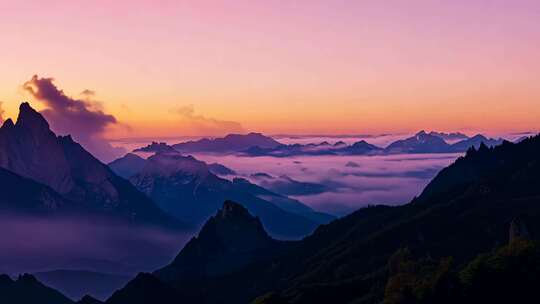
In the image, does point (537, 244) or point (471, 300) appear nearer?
point (471, 300)

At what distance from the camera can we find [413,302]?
161250mm

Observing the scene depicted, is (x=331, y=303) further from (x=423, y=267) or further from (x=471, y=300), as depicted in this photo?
(x=471, y=300)

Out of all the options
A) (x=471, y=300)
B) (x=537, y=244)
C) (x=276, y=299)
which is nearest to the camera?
(x=471, y=300)

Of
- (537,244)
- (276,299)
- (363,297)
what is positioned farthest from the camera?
(363,297)

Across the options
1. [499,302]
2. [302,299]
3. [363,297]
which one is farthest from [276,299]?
[499,302]

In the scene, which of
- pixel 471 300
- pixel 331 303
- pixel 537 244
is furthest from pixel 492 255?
pixel 331 303

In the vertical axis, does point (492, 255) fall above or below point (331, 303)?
above

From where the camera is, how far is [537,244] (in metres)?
185

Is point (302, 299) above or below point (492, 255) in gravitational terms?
below

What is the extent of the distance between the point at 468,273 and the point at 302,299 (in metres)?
47.2

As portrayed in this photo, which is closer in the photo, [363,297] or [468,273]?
[468,273]

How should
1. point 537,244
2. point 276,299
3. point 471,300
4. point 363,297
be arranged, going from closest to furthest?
point 471,300
point 276,299
point 537,244
point 363,297

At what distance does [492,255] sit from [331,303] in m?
44.0

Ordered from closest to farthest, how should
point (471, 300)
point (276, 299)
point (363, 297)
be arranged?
point (471, 300) < point (276, 299) < point (363, 297)
